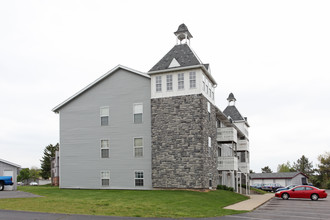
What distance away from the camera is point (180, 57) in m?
31.9

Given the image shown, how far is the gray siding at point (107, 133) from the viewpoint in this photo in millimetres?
32094

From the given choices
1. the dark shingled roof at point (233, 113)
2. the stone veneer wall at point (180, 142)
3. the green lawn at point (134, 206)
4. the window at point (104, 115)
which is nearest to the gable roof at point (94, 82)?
the window at point (104, 115)

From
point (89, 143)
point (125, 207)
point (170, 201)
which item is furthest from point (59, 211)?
point (89, 143)

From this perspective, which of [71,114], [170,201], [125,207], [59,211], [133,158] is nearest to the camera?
[59,211]

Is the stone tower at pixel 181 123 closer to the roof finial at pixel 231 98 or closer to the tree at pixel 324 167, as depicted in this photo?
the roof finial at pixel 231 98

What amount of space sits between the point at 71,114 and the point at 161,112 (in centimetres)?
958

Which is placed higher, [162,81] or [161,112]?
[162,81]

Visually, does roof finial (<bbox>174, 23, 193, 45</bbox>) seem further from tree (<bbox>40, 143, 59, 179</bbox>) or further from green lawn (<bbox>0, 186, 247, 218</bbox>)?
tree (<bbox>40, 143, 59, 179</bbox>)

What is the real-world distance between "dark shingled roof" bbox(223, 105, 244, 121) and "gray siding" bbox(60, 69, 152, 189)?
24327 mm

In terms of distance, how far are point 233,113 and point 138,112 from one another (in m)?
25.3

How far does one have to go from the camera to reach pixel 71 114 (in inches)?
1383

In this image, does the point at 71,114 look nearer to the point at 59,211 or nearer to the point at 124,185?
the point at 124,185

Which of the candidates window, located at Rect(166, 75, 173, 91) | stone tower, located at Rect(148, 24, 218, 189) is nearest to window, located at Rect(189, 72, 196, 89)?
stone tower, located at Rect(148, 24, 218, 189)

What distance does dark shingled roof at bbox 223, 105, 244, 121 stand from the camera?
53.2m
